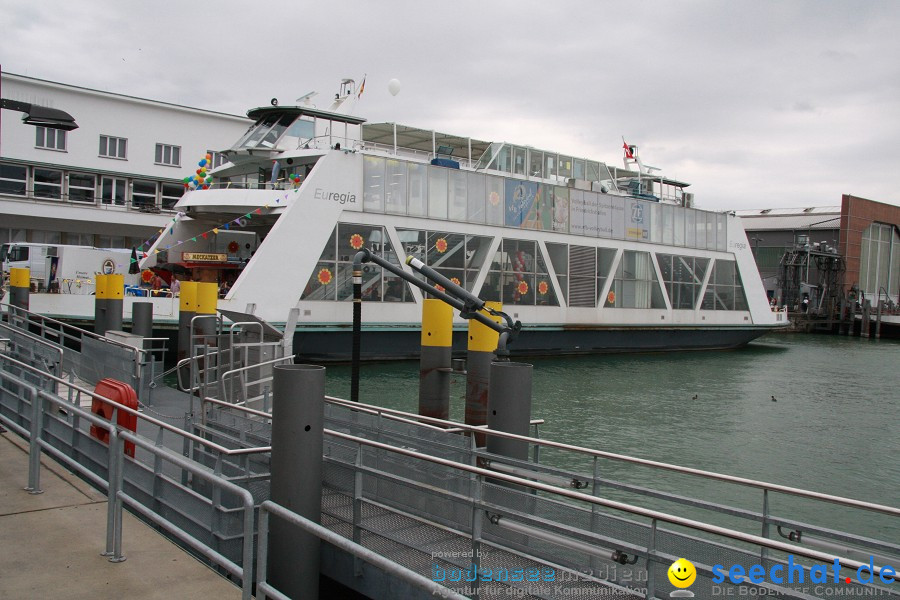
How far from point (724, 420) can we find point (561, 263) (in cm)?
1218

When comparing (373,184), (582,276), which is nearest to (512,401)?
(373,184)

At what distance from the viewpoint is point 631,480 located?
11.6 meters

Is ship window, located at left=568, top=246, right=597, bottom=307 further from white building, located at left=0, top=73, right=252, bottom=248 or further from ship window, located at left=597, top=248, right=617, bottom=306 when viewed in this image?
white building, located at left=0, top=73, right=252, bottom=248

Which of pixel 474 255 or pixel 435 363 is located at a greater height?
pixel 474 255

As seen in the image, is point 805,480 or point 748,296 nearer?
point 805,480

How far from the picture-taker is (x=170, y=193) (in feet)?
144

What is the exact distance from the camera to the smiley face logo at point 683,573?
4512 millimetres

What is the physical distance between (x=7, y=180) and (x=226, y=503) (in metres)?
38.9

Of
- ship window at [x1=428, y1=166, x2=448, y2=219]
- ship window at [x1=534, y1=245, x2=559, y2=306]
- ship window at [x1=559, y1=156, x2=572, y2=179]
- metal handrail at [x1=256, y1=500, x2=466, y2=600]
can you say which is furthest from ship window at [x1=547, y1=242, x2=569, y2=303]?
metal handrail at [x1=256, y1=500, x2=466, y2=600]

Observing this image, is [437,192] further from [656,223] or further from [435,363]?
[435,363]

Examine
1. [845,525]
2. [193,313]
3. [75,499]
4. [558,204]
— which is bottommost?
[845,525]

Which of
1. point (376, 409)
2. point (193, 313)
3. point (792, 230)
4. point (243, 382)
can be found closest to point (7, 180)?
point (193, 313)

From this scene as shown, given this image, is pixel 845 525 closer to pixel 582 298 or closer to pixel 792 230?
pixel 582 298

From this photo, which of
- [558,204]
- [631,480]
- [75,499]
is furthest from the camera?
[558,204]
